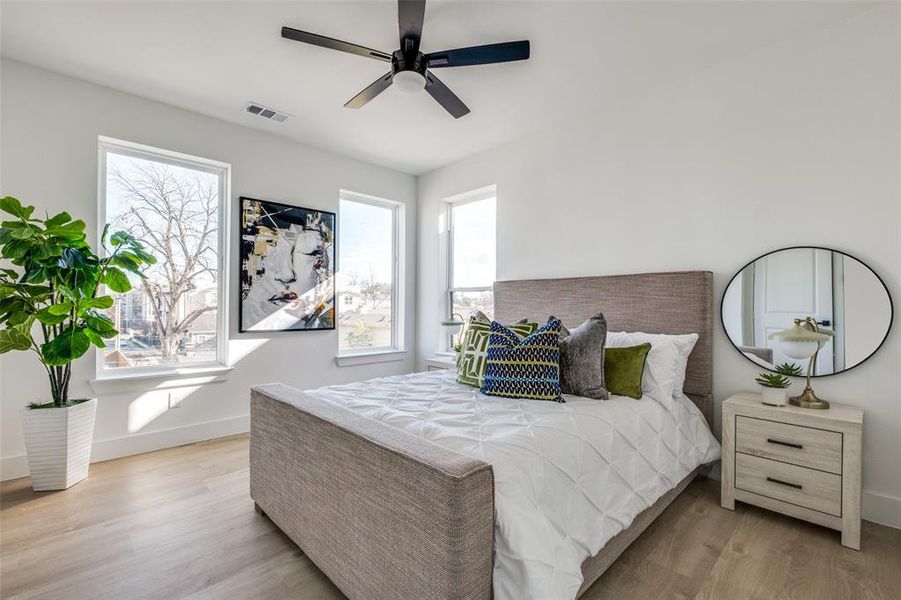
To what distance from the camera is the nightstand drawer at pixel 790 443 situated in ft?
6.23

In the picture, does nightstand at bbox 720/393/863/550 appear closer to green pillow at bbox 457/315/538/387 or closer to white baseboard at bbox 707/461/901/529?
white baseboard at bbox 707/461/901/529

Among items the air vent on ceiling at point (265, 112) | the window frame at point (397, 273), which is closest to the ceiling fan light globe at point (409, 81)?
the air vent on ceiling at point (265, 112)

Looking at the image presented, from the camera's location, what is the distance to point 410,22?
5.90 feet

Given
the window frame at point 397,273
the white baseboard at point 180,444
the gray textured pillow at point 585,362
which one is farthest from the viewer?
the window frame at point 397,273

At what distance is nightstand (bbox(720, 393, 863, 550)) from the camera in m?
1.85

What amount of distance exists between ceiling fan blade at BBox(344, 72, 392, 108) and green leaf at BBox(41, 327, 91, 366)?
212 cm

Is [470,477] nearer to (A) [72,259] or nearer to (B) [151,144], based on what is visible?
(A) [72,259]

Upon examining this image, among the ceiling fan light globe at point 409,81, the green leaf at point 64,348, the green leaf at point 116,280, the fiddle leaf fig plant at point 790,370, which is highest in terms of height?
the ceiling fan light globe at point 409,81

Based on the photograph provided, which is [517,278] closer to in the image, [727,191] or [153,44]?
[727,191]

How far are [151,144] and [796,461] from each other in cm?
455

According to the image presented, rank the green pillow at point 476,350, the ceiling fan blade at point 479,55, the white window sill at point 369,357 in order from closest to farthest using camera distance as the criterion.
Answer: the ceiling fan blade at point 479,55 < the green pillow at point 476,350 < the white window sill at point 369,357

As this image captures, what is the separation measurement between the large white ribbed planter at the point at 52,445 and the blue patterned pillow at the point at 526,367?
251cm

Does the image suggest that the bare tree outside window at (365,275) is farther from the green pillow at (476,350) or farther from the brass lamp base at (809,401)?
the brass lamp base at (809,401)

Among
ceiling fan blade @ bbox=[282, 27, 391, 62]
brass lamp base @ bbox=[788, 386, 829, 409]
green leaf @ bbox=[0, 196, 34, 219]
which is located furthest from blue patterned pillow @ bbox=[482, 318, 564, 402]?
green leaf @ bbox=[0, 196, 34, 219]
